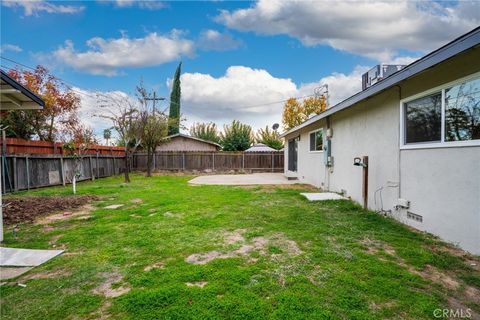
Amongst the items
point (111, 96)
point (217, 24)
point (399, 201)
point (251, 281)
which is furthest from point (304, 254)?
point (111, 96)

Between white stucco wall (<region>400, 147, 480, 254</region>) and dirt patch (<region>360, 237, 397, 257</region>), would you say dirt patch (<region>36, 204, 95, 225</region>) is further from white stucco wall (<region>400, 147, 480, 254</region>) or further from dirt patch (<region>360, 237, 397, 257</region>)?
white stucco wall (<region>400, 147, 480, 254</region>)

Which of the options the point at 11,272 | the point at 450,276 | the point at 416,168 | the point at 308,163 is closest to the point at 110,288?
the point at 11,272

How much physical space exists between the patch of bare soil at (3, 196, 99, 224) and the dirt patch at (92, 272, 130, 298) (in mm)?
3712

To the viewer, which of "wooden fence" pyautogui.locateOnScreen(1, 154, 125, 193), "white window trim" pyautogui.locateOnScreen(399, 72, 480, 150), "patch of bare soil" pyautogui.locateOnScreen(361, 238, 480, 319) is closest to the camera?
"patch of bare soil" pyautogui.locateOnScreen(361, 238, 480, 319)

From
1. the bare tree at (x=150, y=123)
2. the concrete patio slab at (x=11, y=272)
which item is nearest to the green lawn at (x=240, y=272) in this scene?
the concrete patio slab at (x=11, y=272)

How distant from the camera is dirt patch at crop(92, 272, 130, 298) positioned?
240cm

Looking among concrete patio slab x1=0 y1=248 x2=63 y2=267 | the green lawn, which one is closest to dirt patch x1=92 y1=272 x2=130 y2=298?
the green lawn

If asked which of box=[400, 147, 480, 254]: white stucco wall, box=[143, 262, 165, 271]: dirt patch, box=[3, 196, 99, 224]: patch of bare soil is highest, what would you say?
box=[400, 147, 480, 254]: white stucco wall

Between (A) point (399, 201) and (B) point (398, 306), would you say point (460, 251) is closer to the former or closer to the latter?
(A) point (399, 201)

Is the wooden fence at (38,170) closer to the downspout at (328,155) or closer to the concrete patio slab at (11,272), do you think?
the concrete patio slab at (11,272)

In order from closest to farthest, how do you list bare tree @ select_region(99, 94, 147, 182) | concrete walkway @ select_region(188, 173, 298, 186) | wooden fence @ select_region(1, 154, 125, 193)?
wooden fence @ select_region(1, 154, 125, 193) < concrete walkway @ select_region(188, 173, 298, 186) < bare tree @ select_region(99, 94, 147, 182)

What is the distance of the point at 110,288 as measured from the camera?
250cm

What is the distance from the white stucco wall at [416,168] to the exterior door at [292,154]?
667 centimetres

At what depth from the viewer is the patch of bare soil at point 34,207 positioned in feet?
17.8
